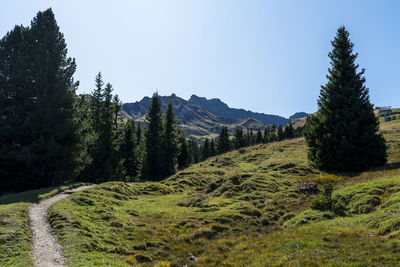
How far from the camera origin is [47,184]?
3103cm

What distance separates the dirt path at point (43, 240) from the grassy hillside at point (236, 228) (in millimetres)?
497

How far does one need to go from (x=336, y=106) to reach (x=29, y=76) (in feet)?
154

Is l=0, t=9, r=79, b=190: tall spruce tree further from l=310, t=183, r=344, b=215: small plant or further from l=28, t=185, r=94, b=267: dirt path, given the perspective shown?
l=310, t=183, r=344, b=215: small plant

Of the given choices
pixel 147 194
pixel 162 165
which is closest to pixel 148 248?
pixel 147 194

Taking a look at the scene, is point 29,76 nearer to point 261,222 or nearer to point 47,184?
point 47,184

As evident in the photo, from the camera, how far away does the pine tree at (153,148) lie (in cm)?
5538

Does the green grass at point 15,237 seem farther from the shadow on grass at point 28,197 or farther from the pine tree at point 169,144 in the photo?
the pine tree at point 169,144

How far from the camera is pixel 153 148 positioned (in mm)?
55250

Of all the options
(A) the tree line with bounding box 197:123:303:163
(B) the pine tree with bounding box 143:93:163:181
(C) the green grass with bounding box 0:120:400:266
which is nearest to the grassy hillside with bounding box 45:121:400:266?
(C) the green grass with bounding box 0:120:400:266

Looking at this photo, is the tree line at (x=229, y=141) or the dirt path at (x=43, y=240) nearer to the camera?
the dirt path at (x=43, y=240)

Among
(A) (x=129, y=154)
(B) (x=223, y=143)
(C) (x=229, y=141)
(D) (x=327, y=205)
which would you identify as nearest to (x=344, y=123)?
(D) (x=327, y=205)

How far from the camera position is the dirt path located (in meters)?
10.9

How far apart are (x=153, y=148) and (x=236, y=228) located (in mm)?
39286

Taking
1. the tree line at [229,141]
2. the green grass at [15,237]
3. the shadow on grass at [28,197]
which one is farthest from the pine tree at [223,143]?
the green grass at [15,237]
